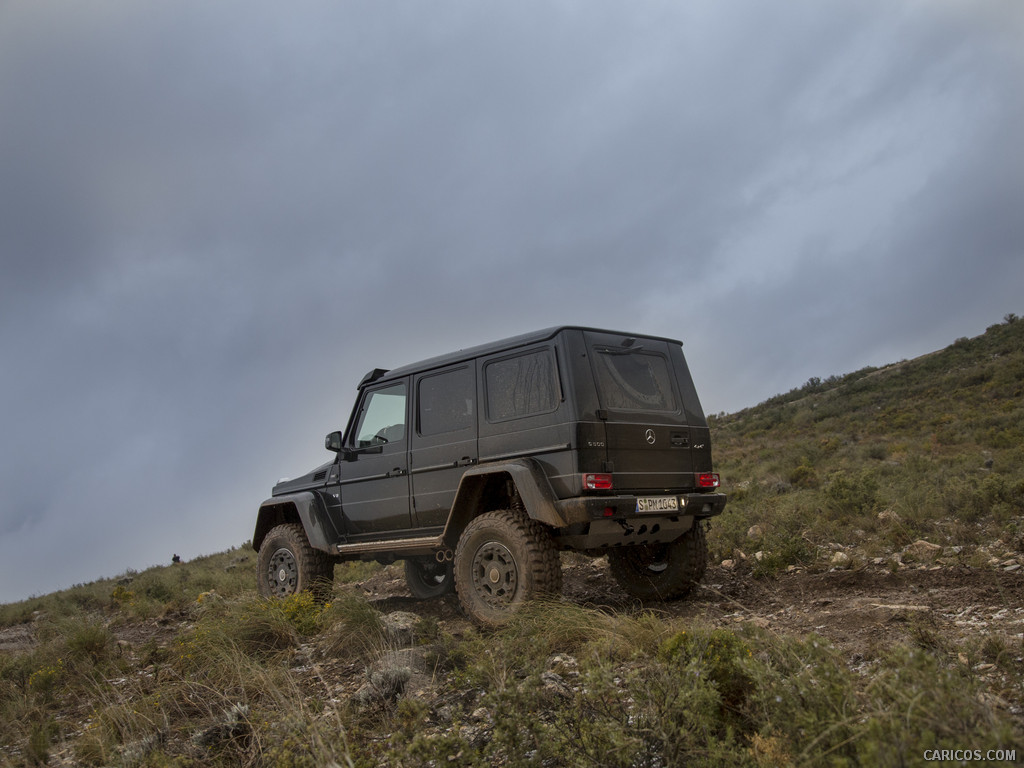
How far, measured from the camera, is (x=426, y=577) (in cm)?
823

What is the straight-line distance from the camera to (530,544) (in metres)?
5.22

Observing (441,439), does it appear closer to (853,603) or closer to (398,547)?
(398,547)

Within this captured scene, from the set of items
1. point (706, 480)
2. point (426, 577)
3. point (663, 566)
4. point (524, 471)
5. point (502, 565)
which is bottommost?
point (426, 577)

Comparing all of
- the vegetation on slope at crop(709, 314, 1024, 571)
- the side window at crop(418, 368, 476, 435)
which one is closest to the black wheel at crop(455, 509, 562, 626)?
the side window at crop(418, 368, 476, 435)

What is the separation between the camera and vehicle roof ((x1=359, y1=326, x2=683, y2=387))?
5578 mm

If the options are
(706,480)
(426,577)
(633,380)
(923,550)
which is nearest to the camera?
(633,380)

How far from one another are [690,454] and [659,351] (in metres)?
0.94

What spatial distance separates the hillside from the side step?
1.97ft

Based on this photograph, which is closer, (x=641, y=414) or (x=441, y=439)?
(x=641, y=414)

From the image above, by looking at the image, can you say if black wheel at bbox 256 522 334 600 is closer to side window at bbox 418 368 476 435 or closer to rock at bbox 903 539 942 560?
side window at bbox 418 368 476 435

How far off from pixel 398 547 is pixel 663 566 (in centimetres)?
239

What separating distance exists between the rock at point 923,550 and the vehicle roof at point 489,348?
2904mm

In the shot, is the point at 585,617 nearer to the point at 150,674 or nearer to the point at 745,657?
the point at 745,657

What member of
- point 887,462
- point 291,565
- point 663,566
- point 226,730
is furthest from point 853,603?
point 887,462
